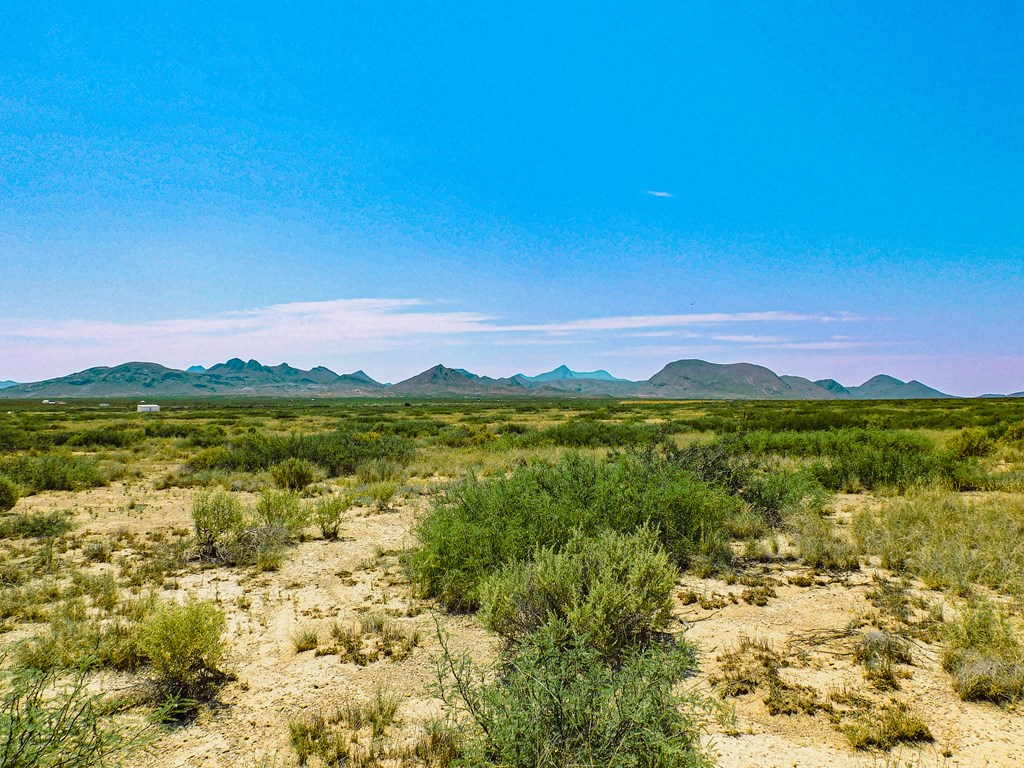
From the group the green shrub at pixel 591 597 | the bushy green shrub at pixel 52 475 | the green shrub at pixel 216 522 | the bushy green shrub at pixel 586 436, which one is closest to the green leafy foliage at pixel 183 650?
the green shrub at pixel 591 597

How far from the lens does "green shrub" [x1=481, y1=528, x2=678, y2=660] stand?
498 cm

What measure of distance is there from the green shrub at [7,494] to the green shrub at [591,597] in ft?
43.8

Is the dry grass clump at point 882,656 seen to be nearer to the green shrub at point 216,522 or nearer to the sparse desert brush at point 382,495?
the green shrub at point 216,522

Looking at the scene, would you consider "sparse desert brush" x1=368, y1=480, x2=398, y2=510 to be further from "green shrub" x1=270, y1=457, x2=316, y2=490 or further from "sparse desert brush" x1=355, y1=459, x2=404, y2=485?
"green shrub" x1=270, y1=457, x2=316, y2=490

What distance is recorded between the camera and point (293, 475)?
49.4 ft

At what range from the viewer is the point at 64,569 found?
819 centimetres

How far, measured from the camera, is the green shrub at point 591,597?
498cm

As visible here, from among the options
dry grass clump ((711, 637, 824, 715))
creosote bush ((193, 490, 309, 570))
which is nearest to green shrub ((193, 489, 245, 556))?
creosote bush ((193, 490, 309, 570))

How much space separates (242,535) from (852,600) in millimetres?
9406

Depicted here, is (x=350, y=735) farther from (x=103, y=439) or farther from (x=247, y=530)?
(x=103, y=439)

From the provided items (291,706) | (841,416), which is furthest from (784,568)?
(841,416)

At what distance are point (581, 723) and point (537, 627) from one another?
6.21 feet

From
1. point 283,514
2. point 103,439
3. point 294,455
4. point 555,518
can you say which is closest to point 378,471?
point 294,455

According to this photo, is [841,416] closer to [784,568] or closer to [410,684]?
[784,568]
